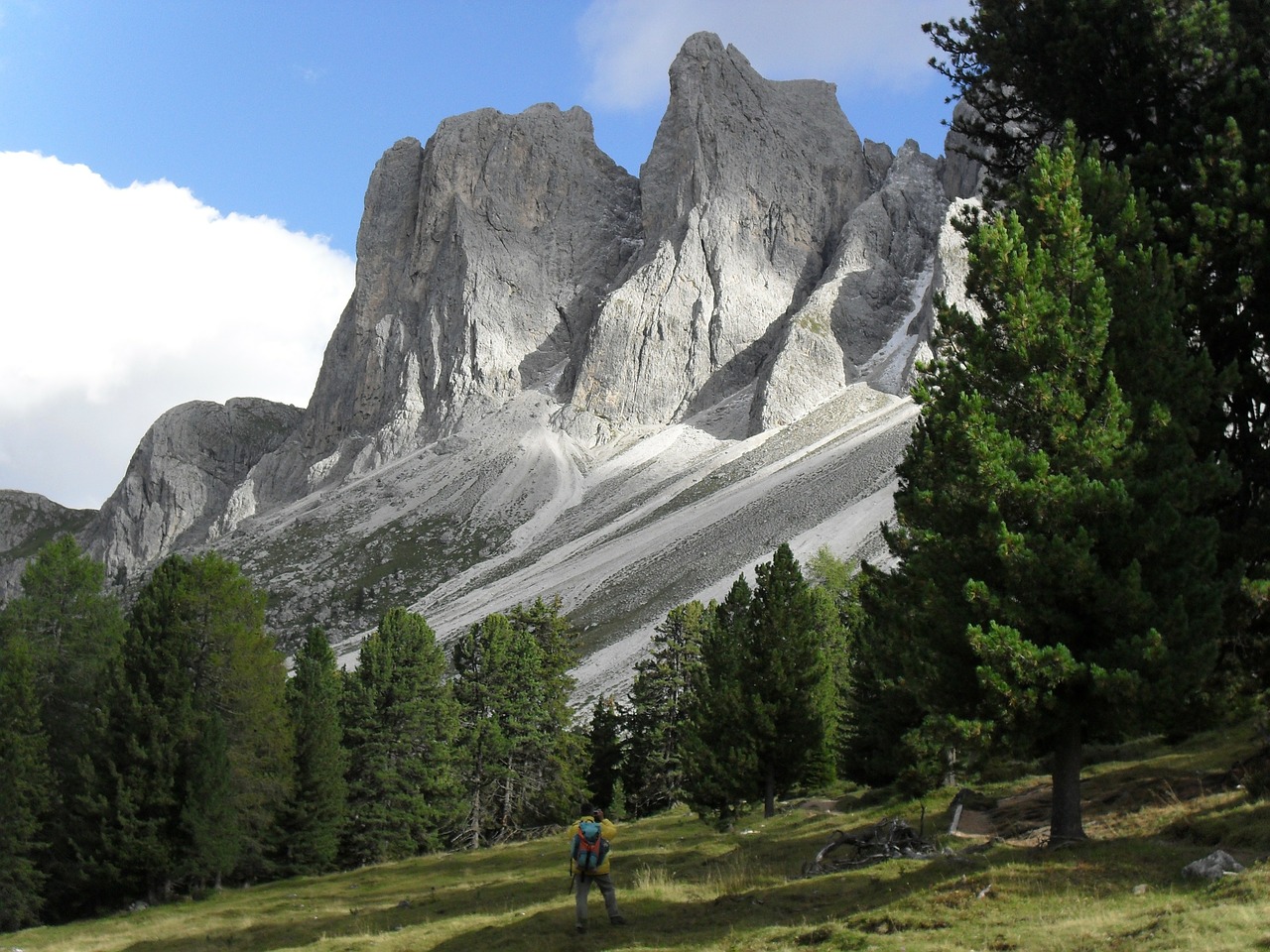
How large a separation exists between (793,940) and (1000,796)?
11848 mm

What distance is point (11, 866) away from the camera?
32438mm

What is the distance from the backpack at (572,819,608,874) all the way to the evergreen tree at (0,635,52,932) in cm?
2400

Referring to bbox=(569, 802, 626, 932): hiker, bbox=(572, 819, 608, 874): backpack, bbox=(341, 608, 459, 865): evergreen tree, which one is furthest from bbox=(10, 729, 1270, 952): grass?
bbox=(341, 608, 459, 865): evergreen tree

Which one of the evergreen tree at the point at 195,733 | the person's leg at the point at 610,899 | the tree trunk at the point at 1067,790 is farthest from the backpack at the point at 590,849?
the evergreen tree at the point at 195,733

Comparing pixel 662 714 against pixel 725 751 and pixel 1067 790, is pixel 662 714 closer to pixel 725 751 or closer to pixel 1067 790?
pixel 725 751

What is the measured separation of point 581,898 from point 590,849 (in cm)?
69

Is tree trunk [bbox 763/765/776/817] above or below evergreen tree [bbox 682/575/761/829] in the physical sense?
below

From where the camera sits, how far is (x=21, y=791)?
33.2 metres

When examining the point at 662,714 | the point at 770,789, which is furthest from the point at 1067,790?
the point at 662,714

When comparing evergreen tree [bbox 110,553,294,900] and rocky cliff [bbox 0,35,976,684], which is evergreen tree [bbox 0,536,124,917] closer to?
evergreen tree [bbox 110,553,294,900]

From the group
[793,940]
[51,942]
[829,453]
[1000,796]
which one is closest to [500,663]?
[51,942]

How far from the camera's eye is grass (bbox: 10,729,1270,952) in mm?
11703

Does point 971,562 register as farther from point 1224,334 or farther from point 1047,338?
point 1224,334

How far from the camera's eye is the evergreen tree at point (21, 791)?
32.5 metres
